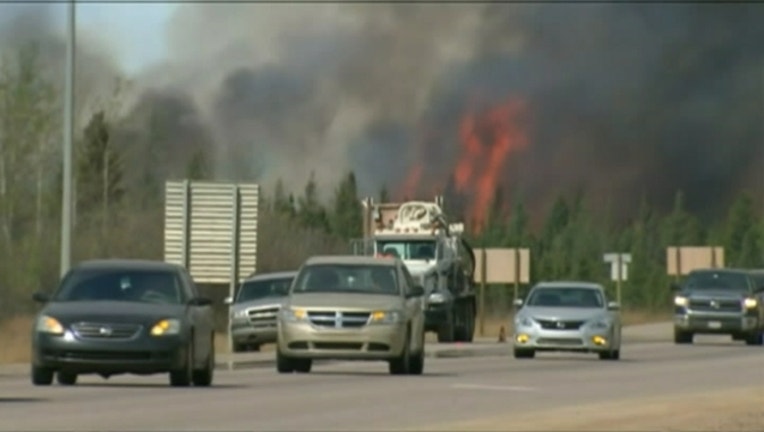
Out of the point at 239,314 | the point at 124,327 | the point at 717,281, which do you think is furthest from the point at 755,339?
the point at 124,327

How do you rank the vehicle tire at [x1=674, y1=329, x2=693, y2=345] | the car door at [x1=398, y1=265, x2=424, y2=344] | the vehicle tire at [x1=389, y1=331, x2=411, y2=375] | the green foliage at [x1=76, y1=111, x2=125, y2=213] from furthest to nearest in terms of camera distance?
the green foliage at [x1=76, y1=111, x2=125, y2=213] → the vehicle tire at [x1=674, y1=329, x2=693, y2=345] → the car door at [x1=398, y1=265, x2=424, y2=344] → the vehicle tire at [x1=389, y1=331, x2=411, y2=375]

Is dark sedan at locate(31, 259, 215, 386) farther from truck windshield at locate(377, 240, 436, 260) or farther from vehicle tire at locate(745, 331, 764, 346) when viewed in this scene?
vehicle tire at locate(745, 331, 764, 346)

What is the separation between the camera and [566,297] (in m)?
51.2

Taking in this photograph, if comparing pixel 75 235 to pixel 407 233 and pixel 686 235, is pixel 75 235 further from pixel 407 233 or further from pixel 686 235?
pixel 686 235

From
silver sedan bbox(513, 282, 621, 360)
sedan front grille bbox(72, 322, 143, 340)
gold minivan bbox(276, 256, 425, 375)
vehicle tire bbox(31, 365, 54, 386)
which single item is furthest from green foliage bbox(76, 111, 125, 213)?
sedan front grille bbox(72, 322, 143, 340)

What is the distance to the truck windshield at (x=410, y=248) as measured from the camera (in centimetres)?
6056

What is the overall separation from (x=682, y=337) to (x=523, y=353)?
51.2 feet

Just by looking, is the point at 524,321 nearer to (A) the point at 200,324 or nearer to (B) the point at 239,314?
(B) the point at 239,314

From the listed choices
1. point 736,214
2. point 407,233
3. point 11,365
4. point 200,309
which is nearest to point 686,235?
point 736,214

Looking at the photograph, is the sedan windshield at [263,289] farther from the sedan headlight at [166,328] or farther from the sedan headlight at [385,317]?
the sedan headlight at [166,328]

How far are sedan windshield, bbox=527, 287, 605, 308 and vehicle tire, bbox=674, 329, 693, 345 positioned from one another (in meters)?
13.2

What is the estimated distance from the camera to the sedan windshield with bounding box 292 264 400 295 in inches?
1564

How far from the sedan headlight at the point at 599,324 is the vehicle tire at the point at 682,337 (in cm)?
1526

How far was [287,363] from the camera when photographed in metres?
39.7
